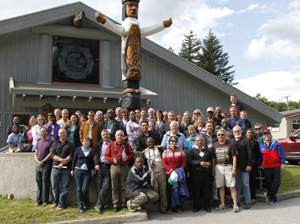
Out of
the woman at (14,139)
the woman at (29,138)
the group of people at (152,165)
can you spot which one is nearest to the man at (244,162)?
the group of people at (152,165)

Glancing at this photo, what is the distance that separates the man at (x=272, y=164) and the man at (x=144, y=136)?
264cm

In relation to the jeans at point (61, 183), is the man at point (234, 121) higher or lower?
higher

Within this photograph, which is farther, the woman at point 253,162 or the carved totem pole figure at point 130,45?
the carved totem pole figure at point 130,45

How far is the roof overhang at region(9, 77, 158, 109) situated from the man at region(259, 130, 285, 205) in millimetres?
6492

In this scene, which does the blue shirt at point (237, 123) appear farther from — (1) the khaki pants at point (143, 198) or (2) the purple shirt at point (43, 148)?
(2) the purple shirt at point (43, 148)

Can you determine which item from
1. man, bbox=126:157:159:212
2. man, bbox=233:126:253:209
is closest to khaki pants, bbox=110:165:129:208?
man, bbox=126:157:159:212

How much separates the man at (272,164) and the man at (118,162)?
3258 mm

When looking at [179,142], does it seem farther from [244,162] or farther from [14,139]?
[14,139]

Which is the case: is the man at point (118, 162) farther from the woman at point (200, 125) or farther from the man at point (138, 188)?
the woman at point (200, 125)

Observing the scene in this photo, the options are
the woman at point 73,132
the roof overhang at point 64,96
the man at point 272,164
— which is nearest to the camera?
the man at point 272,164

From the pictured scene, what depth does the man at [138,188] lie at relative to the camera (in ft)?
19.5

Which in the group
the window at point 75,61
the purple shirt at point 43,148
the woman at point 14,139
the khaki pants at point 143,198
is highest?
the window at point 75,61

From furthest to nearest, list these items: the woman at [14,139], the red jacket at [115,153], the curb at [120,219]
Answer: the woman at [14,139] → the red jacket at [115,153] → the curb at [120,219]

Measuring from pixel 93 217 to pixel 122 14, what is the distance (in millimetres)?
6380
